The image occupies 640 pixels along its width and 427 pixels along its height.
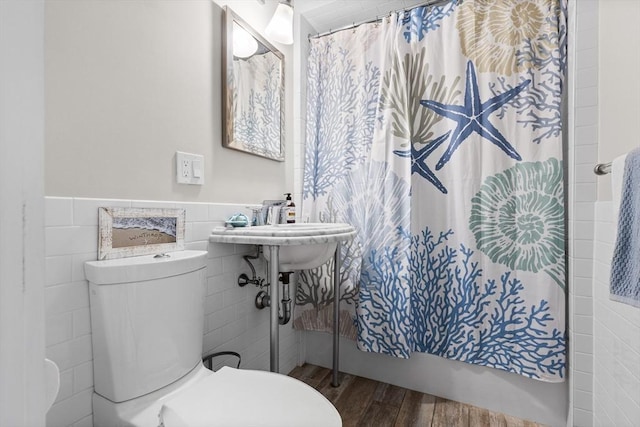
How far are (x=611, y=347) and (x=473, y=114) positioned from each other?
43.5 inches

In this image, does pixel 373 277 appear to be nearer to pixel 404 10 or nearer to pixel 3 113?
pixel 404 10

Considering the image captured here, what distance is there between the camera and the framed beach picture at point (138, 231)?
92 cm

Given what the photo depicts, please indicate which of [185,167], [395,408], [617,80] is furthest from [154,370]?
[617,80]

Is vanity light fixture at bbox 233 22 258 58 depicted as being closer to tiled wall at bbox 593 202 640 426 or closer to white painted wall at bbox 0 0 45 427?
white painted wall at bbox 0 0 45 427

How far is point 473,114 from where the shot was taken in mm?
1530

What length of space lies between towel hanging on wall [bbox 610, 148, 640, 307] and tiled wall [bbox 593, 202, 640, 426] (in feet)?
0.87

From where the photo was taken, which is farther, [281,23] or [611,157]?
[281,23]

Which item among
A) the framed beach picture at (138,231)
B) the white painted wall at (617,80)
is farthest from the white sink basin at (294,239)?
the white painted wall at (617,80)

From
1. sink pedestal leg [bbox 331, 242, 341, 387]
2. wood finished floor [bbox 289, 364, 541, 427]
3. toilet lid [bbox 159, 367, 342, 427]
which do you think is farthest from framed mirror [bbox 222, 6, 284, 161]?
wood finished floor [bbox 289, 364, 541, 427]

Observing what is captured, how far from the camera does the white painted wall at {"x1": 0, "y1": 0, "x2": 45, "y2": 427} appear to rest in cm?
22

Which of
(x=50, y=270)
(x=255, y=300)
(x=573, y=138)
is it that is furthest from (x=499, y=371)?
(x=50, y=270)

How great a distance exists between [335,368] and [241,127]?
1.35m

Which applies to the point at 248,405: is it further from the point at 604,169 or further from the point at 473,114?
the point at 473,114

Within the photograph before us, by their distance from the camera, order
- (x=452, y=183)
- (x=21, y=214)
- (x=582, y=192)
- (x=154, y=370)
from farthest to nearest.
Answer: (x=452, y=183)
(x=582, y=192)
(x=154, y=370)
(x=21, y=214)
